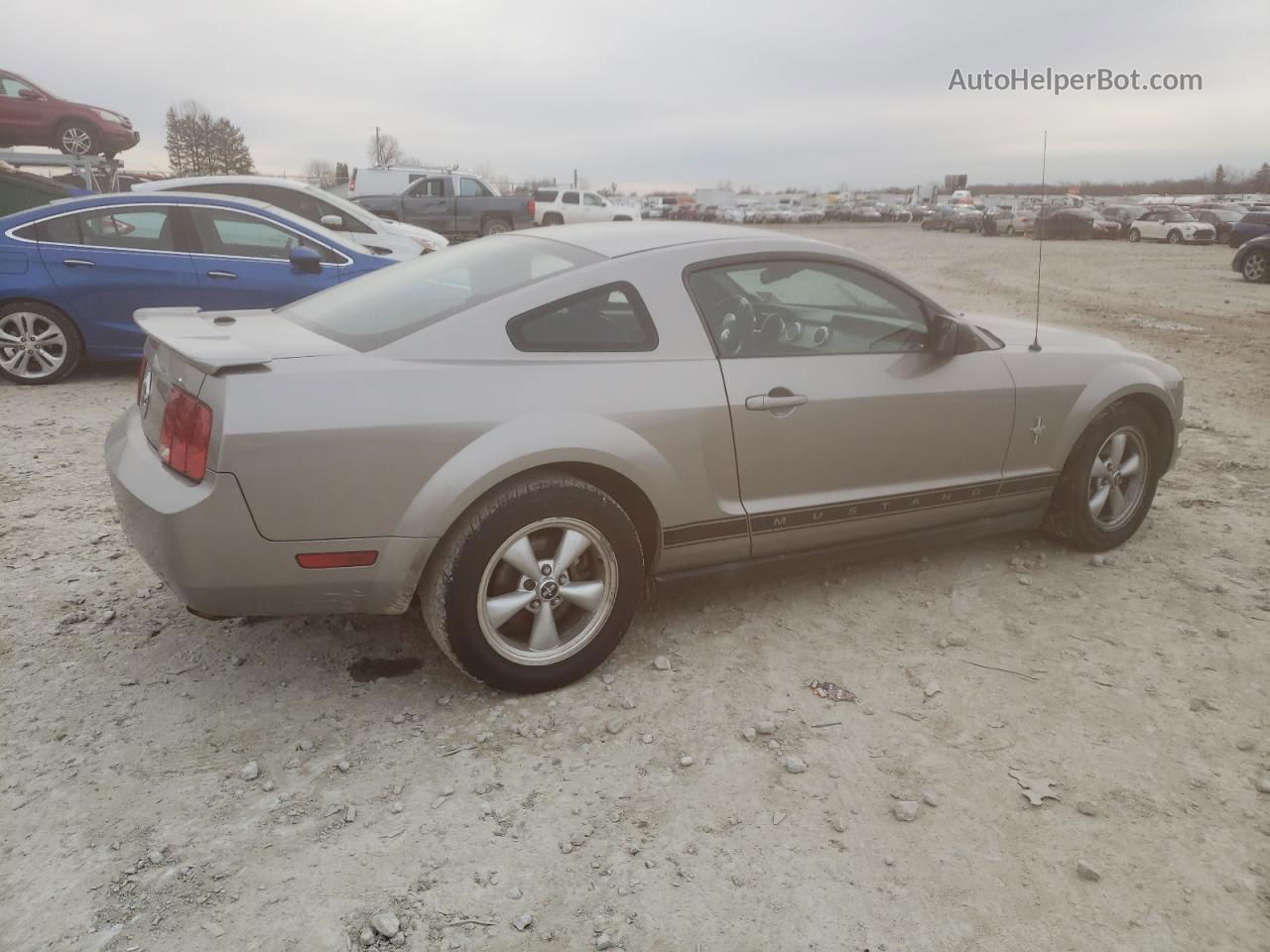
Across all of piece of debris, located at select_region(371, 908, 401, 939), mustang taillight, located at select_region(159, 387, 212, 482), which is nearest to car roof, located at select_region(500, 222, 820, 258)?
mustang taillight, located at select_region(159, 387, 212, 482)

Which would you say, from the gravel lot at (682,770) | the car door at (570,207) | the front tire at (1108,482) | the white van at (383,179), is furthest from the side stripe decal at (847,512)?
Answer: the car door at (570,207)

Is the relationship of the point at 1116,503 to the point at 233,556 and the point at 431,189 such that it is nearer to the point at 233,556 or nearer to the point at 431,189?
the point at 233,556

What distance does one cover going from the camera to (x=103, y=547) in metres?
4.31

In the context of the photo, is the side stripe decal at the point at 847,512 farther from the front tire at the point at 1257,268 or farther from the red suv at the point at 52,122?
the front tire at the point at 1257,268

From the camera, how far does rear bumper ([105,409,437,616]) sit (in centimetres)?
272

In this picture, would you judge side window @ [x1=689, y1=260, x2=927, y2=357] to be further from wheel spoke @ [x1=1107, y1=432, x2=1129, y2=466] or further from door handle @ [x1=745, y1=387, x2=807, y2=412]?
wheel spoke @ [x1=1107, y1=432, x2=1129, y2=466]

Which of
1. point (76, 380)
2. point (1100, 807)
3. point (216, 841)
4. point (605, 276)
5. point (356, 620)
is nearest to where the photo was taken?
point (216, 841)

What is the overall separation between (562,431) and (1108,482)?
9.44 ft

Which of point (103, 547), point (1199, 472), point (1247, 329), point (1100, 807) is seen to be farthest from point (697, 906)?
point (1247, 329)

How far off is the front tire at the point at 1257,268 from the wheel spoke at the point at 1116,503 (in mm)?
17580

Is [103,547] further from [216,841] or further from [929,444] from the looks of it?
[929,444]

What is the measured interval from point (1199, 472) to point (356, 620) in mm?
5052

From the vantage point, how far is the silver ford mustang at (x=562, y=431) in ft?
9.13

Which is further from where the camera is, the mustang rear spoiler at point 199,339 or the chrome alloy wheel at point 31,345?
the chrome alloy wheel at point 31,345
